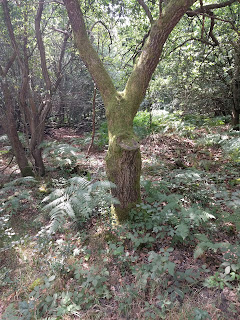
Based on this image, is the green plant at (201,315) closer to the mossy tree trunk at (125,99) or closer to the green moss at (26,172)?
the mossy tree trunk at (125,99)

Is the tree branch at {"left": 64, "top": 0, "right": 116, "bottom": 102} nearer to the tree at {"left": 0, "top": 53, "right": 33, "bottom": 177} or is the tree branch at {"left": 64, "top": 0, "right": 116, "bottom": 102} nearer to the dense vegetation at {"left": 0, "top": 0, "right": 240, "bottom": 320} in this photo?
the dense vegetation at {"left": 0, "top": 0, "right": 240, "bottom": 320}

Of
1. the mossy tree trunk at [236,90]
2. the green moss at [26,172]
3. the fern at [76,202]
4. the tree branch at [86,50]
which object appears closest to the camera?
the fern at [76,202]

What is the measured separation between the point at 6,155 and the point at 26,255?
6.03 meters

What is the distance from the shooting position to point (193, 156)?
5.19m

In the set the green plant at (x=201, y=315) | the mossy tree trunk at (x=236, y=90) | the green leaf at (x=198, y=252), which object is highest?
the mossy tree trunk at (x=236, y=90)

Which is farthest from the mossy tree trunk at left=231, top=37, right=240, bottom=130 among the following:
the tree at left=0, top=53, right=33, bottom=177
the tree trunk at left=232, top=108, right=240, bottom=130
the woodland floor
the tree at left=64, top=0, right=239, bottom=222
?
the tree at left=0, top=53, right=33, bottom=177

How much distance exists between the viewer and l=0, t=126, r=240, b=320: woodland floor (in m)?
1.99

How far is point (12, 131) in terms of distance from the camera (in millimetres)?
5547

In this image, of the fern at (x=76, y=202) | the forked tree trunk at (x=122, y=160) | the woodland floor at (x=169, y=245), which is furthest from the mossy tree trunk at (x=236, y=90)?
the fern at (x=76, y=202)

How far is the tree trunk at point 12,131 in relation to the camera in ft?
17.8

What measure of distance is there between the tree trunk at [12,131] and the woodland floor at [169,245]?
1.80 feet

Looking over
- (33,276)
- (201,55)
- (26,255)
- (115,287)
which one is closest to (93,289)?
(115,287)

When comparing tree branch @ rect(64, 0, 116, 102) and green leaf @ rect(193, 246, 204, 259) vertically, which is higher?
tree branch @ rect(64, 0, 116, 102)

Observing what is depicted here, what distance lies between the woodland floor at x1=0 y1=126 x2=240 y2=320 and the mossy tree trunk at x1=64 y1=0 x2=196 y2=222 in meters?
0.65
